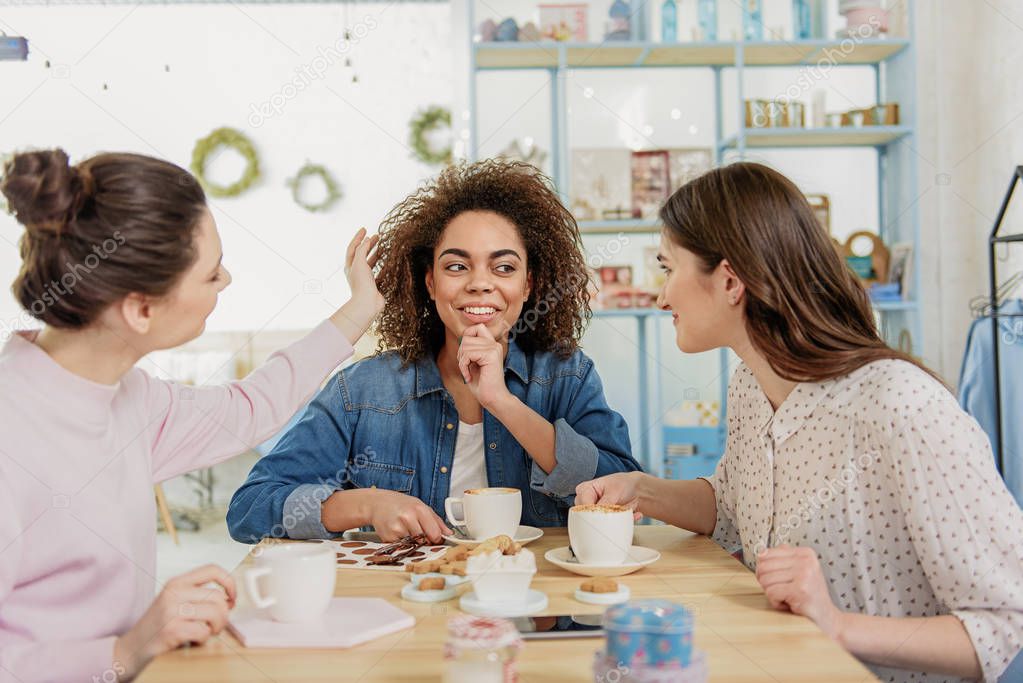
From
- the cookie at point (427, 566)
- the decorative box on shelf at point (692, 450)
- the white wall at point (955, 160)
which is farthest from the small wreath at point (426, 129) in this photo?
the cookie at point (427, 566)

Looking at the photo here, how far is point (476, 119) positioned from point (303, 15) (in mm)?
2556

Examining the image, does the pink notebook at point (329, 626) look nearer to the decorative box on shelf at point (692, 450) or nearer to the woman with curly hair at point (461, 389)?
the woman with curly hair at point (461, 389)

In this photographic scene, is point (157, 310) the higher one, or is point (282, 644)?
point (157, 310)

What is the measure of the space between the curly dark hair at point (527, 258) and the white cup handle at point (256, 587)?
3.09 ft

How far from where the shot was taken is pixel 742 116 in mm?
4016

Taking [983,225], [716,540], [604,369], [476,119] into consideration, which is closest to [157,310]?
[716,540]

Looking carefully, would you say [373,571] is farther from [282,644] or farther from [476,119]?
[476,119]

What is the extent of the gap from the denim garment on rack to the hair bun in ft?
8.71

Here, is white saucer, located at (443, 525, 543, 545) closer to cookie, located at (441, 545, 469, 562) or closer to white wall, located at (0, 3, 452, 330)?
cookie, located at (441, 545, 469, 562)

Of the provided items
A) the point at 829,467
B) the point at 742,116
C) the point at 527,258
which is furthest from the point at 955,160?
the point at 829,467

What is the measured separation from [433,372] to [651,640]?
44.0 inches

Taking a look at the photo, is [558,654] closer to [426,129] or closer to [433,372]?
[433,372]

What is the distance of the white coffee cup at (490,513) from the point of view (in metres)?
1.42

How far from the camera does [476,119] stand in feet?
13.7
